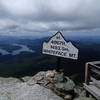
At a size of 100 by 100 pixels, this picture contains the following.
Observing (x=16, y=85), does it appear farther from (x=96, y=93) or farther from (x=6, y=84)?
(x=96, y=93)

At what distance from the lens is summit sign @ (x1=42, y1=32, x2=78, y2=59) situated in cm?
1177

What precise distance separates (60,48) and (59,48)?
92 millimetres

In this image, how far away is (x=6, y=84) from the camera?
1317cm

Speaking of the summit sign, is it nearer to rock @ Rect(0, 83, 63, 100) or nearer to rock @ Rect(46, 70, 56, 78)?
rock @ Rect(46, 70, 56, 78)

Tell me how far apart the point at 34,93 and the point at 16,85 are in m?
2.01

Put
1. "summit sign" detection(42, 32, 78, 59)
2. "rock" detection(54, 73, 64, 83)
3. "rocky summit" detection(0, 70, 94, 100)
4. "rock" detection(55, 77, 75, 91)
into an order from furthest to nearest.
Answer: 1. "rock" detection(54, 73, 64, 83)
2. "summit sign" detection(42, 32, 78, 59)
3. "rock" detection(55, 77, 75, 91)
4. "rocky summit" detection(0, 70, 94, 100)

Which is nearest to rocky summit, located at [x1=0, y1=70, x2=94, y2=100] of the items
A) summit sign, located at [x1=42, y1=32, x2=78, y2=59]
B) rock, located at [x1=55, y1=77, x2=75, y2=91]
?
rock, located at [x1=55, y1=77, x2=75, y2=91]

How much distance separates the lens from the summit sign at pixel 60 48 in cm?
1177

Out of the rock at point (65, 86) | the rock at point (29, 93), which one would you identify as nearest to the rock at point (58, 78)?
the rock at point (65, 86)

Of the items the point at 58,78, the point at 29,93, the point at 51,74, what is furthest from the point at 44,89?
the point at 51,74

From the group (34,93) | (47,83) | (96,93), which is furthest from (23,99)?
(96,93)

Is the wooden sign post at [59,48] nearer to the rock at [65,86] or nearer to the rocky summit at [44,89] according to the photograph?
the rocky summit at [44,89]

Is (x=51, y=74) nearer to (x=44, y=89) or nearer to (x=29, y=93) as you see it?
(x=44, y=89)

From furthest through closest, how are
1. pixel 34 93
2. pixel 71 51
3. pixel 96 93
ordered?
pixel 71 51 → pixel 34 93 → pixel 96 93
